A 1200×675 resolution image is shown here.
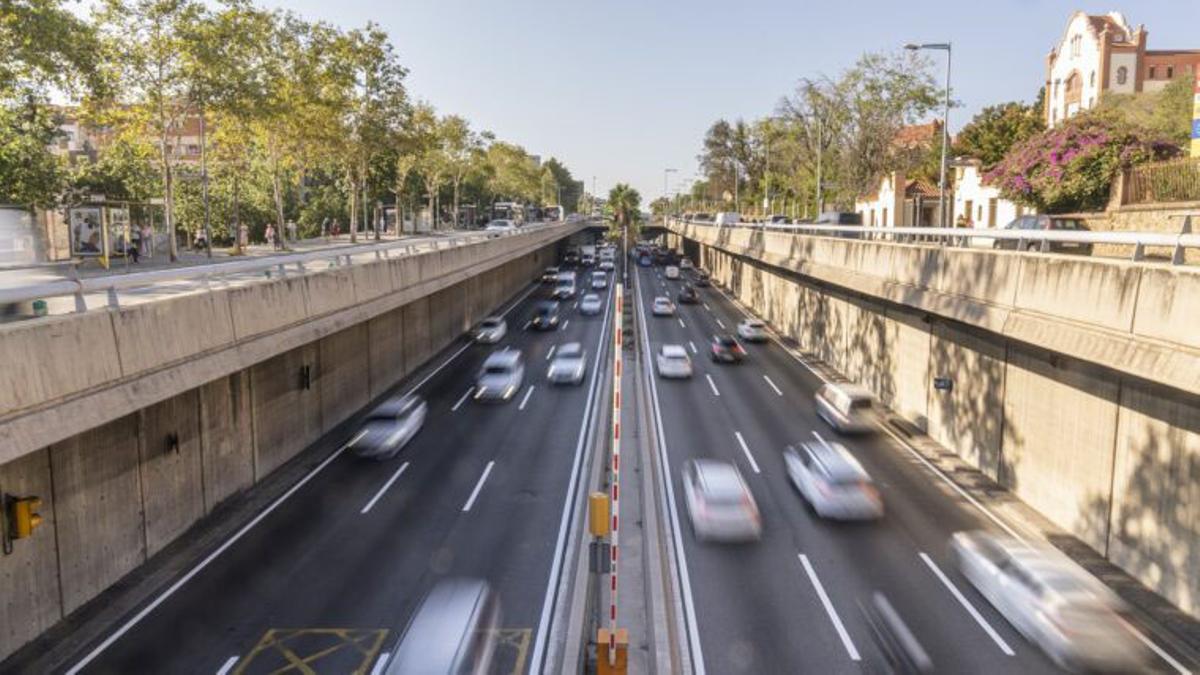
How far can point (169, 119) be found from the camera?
127 ft

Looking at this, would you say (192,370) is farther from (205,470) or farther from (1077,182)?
(1077,182)

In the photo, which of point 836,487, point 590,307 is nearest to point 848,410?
point 836,487

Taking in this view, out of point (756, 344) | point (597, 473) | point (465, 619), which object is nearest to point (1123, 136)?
point (756, 344)

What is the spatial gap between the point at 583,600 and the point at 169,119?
32.8 metres

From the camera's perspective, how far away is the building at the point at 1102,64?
318 feet

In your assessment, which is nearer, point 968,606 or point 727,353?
point 968,606

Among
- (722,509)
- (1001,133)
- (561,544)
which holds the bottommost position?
(561,544)

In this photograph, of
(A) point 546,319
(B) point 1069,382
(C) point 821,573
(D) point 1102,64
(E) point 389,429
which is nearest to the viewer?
(C) point 821,573

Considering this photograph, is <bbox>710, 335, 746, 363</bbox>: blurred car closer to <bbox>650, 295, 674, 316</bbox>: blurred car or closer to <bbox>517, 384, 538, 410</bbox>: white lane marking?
<bbox>517, 384, 538, 410</bbox>: white lane marking

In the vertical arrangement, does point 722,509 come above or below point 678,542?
above

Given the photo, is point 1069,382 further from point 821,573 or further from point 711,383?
point 711,383

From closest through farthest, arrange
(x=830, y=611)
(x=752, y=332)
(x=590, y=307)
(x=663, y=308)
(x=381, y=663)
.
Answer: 1. (x=381, y=663)
2. (x=830, y=611)
3. (x=752, y=332)
4. (x=663, y=308)
5. (x=590, y=307)

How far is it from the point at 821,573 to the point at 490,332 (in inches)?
1390

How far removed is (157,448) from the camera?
18703 mm
